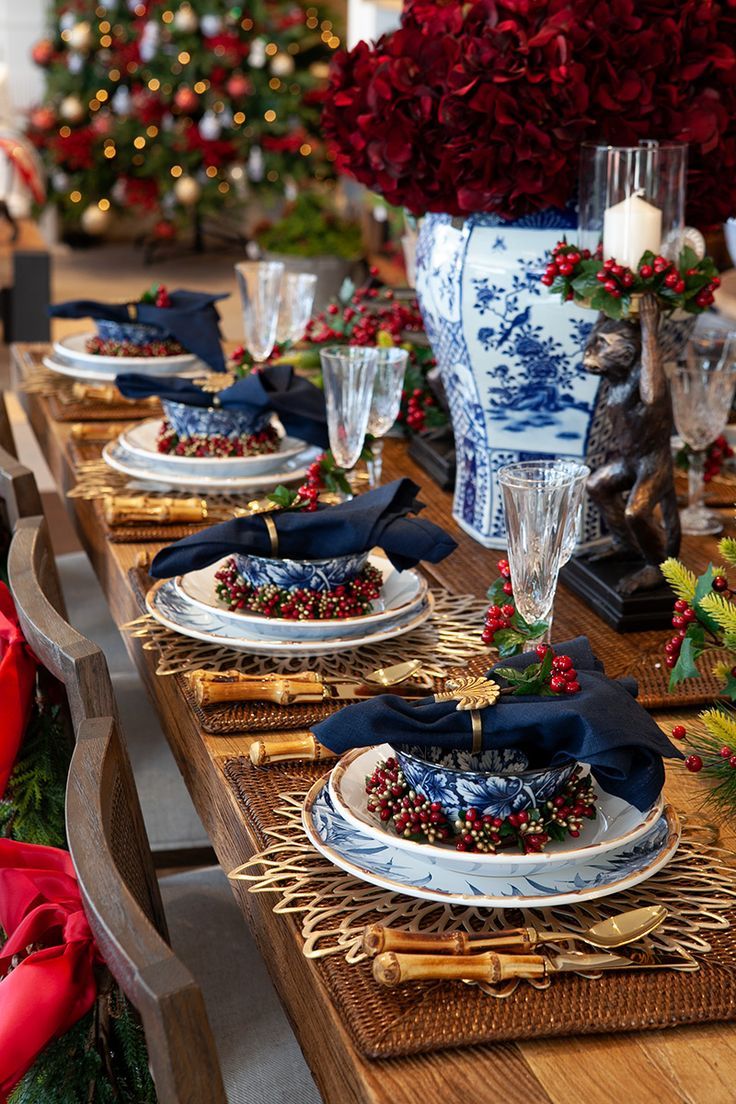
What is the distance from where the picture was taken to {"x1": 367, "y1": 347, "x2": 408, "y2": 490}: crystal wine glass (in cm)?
163

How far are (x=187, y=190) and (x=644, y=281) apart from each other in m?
6.31

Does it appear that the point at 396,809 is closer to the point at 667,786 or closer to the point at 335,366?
the point at 667,786

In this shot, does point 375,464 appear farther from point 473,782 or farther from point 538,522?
point 473,782

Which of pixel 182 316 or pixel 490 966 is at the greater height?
pixel 182 316

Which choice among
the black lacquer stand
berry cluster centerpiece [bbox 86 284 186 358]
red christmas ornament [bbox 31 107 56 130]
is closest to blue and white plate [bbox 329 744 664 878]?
the black lacquer stand

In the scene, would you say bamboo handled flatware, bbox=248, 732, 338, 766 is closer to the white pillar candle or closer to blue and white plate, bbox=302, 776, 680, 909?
blue and white plate, bbox=302, 776, 680, 909

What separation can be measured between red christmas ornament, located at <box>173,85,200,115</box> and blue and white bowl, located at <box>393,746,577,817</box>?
22.3 ft

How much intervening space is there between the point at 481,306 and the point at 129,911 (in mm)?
971

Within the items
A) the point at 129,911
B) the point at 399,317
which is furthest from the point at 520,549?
the point at 399,317

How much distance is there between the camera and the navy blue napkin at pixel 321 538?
4.04 feet

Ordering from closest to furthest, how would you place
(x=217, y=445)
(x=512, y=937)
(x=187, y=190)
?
(x=512, y=937) → (x=217, y=445) → (x=187, y=190)

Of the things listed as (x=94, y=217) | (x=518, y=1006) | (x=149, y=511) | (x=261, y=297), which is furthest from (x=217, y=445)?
(x=94, y=217)

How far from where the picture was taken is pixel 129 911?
2.42 feet

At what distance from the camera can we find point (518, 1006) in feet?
2.57
